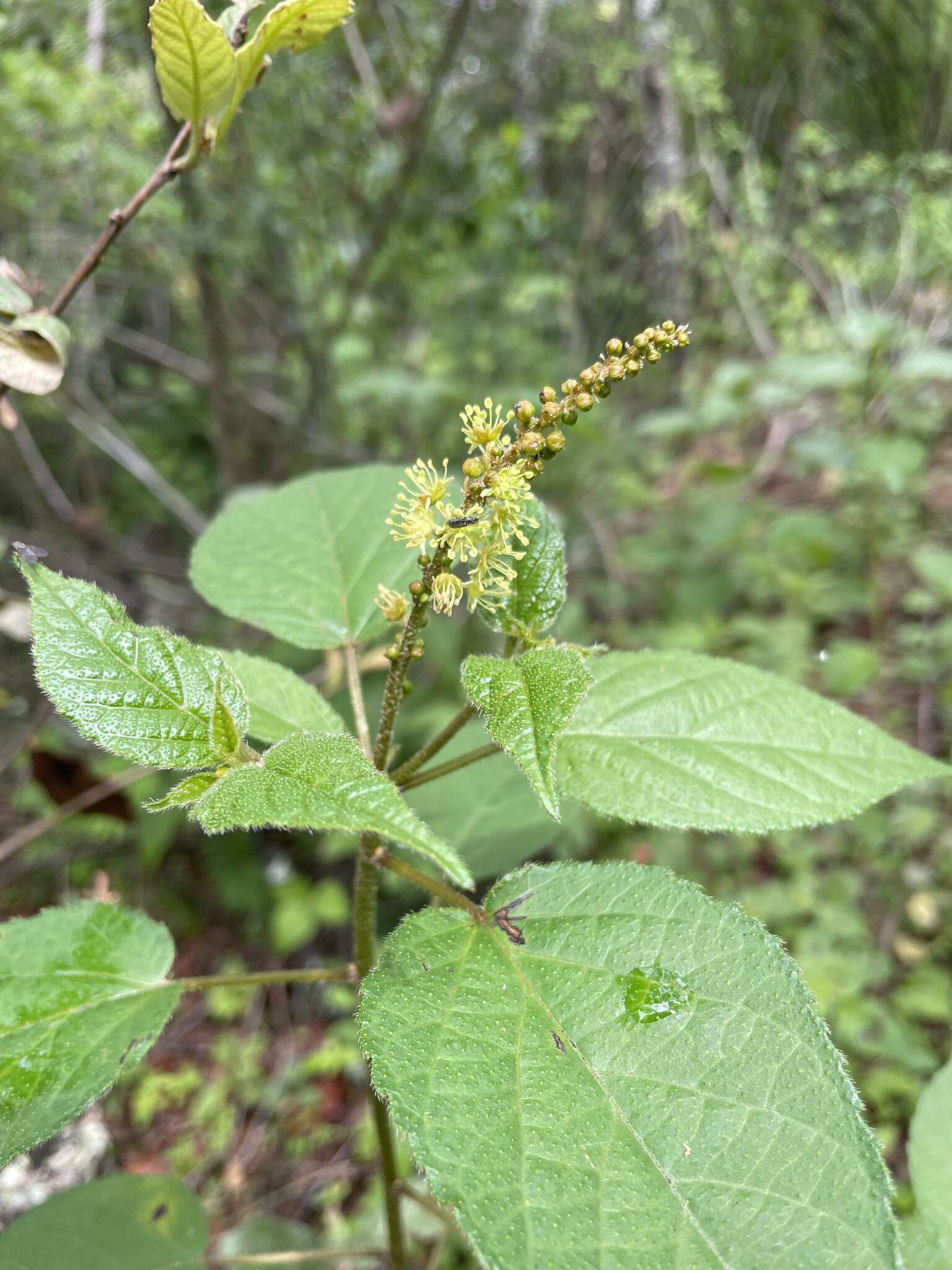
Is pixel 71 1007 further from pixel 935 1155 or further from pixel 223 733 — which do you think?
pixel 935 1155

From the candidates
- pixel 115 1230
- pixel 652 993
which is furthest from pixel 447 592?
pixel 115 1230

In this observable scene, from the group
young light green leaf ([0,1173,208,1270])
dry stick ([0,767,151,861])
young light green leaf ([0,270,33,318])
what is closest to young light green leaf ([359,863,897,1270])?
young light green leaf ([0,1173,208,1270])

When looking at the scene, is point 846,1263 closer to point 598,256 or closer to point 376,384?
point 376,384

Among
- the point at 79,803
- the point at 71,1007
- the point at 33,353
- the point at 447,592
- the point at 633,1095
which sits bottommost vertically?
the point at 79,803

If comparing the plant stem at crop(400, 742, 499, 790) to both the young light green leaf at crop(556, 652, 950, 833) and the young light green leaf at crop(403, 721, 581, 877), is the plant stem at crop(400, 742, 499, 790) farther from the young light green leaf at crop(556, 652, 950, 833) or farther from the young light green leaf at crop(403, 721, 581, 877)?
the young light green leaf at crop(403, 721, 581, 877)

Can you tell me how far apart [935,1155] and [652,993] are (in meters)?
0.65

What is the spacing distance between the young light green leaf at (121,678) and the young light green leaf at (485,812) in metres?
0.44

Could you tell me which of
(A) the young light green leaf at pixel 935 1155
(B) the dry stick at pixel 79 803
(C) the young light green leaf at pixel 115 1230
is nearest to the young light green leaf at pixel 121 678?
(C) the young light green leaf at pixel 115 1230

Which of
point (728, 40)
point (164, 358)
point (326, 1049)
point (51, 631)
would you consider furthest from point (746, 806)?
point (728, 40)

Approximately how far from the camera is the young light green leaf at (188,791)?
2.08ft

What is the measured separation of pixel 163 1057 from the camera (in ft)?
8.57

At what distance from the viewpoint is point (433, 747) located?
0.77 m

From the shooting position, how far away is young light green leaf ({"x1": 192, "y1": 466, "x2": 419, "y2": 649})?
100 cm

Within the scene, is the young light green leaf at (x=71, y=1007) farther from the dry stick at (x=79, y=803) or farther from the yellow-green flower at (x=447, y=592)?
the dry stick at (x=79, y=803)
